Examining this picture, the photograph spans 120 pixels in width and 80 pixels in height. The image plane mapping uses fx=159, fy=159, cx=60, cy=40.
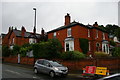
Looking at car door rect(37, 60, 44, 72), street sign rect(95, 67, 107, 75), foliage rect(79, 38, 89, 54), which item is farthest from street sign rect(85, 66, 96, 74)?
foliage rect(79, 38, 89, 54)

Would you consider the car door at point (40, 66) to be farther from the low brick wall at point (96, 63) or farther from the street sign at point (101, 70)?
the street sign at point (101, 70)

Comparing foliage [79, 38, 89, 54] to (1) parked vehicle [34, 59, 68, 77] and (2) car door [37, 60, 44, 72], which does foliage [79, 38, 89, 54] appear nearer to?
(2) car door [37, 60, 44, 72]

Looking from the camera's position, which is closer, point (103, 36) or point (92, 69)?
point (92, 69)

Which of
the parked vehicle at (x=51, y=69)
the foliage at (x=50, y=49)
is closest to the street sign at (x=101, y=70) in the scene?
the parked vehicle at (x=51, y=69)

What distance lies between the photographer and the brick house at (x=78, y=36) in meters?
30.4

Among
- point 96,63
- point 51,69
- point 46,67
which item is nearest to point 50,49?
point 96,63

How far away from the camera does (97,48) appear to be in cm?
3412

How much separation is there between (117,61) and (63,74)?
9.04 meters

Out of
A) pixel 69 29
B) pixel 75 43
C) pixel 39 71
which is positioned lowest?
pixel 39 71

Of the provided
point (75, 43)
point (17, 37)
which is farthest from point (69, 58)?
point (17, 37)

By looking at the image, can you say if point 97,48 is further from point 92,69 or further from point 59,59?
point 92,69

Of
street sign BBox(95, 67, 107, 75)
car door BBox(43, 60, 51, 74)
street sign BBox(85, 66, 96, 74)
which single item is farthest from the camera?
car door BBox(43, 60, 51, 74)

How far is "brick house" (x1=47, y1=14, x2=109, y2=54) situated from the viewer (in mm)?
30438

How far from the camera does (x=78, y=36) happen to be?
3012 cm
